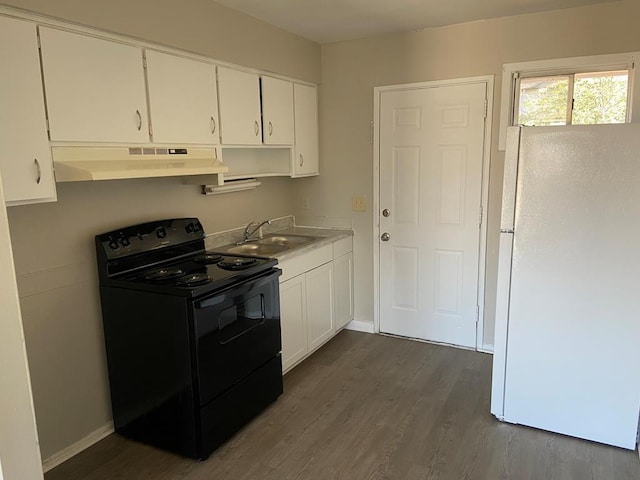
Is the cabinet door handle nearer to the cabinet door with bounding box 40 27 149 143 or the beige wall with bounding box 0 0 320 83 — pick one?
the cabinet door with bounding box 40 27 149 143

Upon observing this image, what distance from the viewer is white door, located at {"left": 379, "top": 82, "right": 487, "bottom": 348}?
361 cm

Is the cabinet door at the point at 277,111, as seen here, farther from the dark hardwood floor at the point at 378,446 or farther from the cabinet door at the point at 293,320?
the dark hardwood floor at the point at 378,446

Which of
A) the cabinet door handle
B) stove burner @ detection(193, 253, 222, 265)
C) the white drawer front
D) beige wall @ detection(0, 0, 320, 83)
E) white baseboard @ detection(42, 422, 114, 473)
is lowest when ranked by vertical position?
white baseboard @ detection(42, 422, 114, 473)

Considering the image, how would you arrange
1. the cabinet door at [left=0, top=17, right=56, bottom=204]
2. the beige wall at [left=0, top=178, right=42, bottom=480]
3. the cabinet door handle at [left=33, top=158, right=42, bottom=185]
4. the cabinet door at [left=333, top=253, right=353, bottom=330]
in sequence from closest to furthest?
the beige wall at [left=0, top=178, right=42, bottom=480] → the cabinet door at [left=0, top=17, right=56, bottom=204] → the cabinet door handle at [left=33, top=158, right=42, bottom=185] → the cabinet door at [left=333, top=253, right=353, bottom=330]

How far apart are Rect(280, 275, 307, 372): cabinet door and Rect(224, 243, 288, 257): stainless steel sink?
31 cm

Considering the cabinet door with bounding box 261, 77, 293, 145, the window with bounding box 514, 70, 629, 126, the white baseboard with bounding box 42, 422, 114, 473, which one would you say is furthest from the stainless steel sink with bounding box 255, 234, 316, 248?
the window with bounding box 514, 70, 629, 126

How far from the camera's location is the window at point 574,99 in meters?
3.18

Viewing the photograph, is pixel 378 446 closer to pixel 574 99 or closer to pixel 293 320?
pixel 293 320

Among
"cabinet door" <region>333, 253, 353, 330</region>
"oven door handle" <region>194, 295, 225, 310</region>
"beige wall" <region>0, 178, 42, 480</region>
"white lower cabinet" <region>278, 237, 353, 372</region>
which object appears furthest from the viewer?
"cabinet door" <region>333, 253, 353, 330</region>

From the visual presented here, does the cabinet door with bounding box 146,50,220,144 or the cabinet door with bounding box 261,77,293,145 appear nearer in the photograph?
the cabinet door with bounding box 146,50,220,144

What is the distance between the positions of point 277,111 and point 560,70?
1985 millimetres

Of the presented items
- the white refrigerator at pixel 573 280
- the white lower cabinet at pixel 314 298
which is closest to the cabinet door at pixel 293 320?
the white lower cabinet at pixel 314 298

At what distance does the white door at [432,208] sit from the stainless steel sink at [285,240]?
70 centimetres

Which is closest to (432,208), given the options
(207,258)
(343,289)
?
(343,289)
